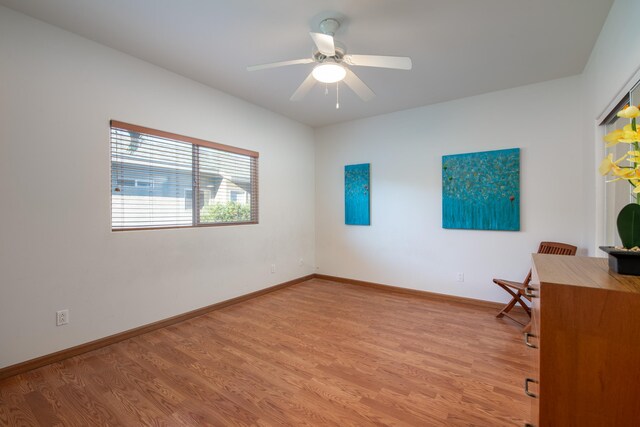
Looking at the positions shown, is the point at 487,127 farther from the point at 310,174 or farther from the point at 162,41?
the point at 162,41

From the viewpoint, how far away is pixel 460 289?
3.71 m

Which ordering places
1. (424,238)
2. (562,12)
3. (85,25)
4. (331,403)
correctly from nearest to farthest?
(331,403), (562,12), (85,25), (424,238)

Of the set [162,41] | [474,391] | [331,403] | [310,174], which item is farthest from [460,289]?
[162,41]

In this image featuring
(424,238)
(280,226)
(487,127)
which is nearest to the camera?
(487,127)

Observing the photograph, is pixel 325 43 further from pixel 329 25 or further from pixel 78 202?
pixel 78 202

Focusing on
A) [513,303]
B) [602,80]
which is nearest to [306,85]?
[602,80]

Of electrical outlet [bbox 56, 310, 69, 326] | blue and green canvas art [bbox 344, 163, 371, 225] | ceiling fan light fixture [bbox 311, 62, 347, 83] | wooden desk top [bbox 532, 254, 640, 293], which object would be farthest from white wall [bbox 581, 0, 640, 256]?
electrical outlet [bbox 56, 310, 69, 326]

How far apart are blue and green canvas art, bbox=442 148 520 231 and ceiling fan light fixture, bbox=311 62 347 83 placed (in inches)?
89.6

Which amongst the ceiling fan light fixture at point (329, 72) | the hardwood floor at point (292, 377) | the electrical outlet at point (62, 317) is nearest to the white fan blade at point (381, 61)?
the ceiling fan light fixture at point (329, 72)

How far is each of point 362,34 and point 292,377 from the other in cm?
279

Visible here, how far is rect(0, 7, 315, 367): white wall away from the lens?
2.09 meters

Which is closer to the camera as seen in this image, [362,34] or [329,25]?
[329,25]

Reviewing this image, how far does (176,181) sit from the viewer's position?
3.12 meters

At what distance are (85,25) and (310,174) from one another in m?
3.37
